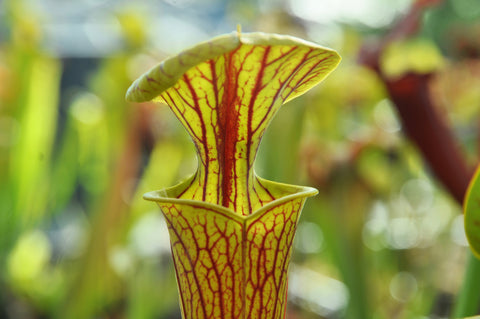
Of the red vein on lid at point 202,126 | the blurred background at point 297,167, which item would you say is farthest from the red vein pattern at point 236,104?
the blurred background at point 297,167

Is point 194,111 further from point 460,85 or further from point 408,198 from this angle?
point 408,198

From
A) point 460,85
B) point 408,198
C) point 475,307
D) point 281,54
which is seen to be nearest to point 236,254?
point 281,54

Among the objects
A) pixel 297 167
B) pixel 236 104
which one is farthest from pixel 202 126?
pixel 297 167

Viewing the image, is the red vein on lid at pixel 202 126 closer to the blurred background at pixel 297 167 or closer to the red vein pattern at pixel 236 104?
the red vein pattern at pixel 236 104

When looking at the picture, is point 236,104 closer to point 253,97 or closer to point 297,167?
point 253,97

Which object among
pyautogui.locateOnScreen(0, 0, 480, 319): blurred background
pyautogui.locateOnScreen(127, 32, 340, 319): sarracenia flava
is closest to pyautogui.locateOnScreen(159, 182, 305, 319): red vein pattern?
pyautogui.locateOnScreen(127, 32, 340, 319): sarracenia flava
